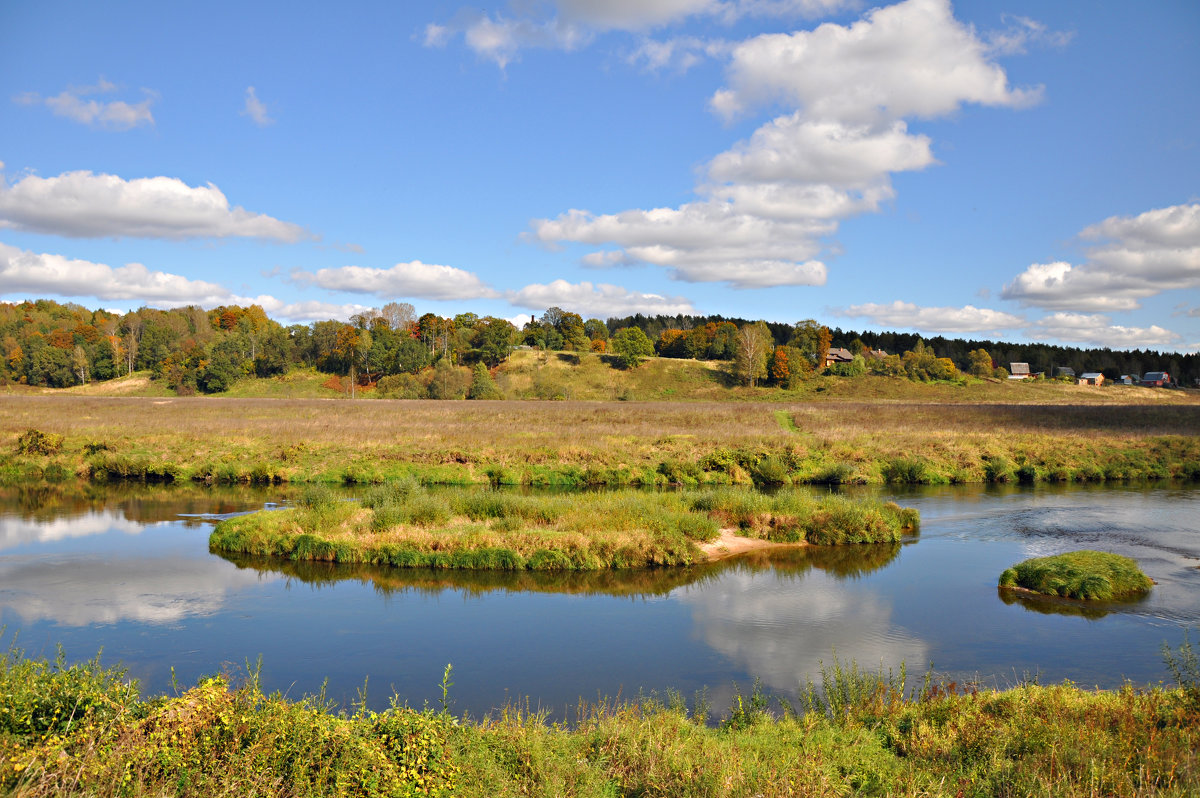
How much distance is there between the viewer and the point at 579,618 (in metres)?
16.6

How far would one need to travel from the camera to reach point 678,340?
131 metres

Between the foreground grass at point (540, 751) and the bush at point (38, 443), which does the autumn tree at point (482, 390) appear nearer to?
the bush at point (38, 443)

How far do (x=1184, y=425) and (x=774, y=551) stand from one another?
148 feet

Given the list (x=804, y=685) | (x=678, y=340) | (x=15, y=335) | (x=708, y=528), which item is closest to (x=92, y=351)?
(x=15, y=335)

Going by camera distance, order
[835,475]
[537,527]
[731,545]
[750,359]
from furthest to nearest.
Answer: [750,359]
[835,475]
[731,545]
[537,527]

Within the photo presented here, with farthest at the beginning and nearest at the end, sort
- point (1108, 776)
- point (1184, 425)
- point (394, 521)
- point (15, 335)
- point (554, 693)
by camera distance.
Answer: point (15, 335), point (1184, 425), point (394, 521), point (554, 693), point (1108, 776)

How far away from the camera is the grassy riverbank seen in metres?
35.0

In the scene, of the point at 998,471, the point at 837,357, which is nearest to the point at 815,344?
the point at 837,357

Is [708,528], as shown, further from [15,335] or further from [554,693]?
[15,335]

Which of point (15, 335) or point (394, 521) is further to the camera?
point (15, 335)

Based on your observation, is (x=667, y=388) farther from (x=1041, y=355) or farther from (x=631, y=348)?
(x=1041, y=355)

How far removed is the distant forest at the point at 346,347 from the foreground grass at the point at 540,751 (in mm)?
89724

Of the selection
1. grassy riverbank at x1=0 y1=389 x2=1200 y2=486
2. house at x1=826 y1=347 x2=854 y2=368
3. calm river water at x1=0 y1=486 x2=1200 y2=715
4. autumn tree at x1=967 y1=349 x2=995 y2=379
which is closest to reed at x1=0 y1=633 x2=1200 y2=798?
calm river water at x1=0 y1=486 x2=1200 y2=715

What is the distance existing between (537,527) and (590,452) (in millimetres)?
15006
